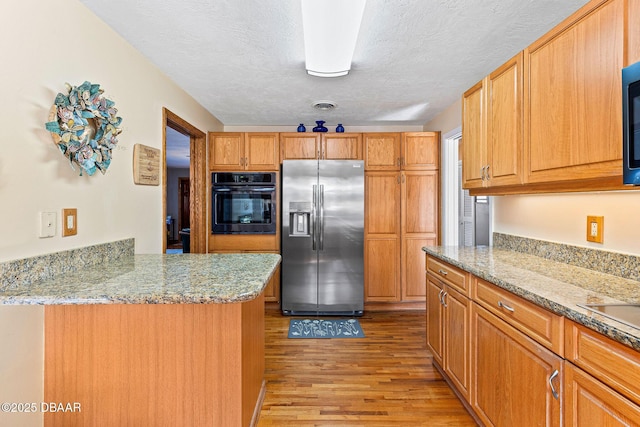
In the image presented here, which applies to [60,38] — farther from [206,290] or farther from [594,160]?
[594,160]

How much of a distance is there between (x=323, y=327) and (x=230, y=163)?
7.03 ft

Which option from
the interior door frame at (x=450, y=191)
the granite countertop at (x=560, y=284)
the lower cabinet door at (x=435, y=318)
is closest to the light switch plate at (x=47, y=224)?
the granite countertop at (x=560, y=284)

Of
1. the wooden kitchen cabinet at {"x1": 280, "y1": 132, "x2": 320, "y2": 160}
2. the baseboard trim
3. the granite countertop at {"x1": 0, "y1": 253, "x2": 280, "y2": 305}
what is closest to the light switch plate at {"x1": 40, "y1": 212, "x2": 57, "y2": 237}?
the granite countertop at {"x1": 0, "y1": 253, "x2": 280, "y2": 305}

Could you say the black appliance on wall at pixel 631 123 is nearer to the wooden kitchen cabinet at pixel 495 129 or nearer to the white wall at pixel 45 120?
the wooden kitchen cabinet at pixel 495 129

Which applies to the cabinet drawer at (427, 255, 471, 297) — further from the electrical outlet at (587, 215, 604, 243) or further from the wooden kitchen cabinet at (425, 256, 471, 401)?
the electrical outlet at (587, 215, 604, 243)

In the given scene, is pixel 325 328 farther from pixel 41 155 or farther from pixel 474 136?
pixel 41 155

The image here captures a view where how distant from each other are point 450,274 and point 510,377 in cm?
74

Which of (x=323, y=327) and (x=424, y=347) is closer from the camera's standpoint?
(x=424, y=347)

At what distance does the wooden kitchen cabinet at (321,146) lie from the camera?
3939 millimetres

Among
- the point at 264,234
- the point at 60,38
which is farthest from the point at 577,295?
the point at 264,234

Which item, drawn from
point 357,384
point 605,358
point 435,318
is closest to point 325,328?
point 357,384

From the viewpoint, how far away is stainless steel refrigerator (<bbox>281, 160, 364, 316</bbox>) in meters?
3.70

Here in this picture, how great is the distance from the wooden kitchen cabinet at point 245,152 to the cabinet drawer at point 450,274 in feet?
7.23

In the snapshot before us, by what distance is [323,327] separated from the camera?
339 cm
